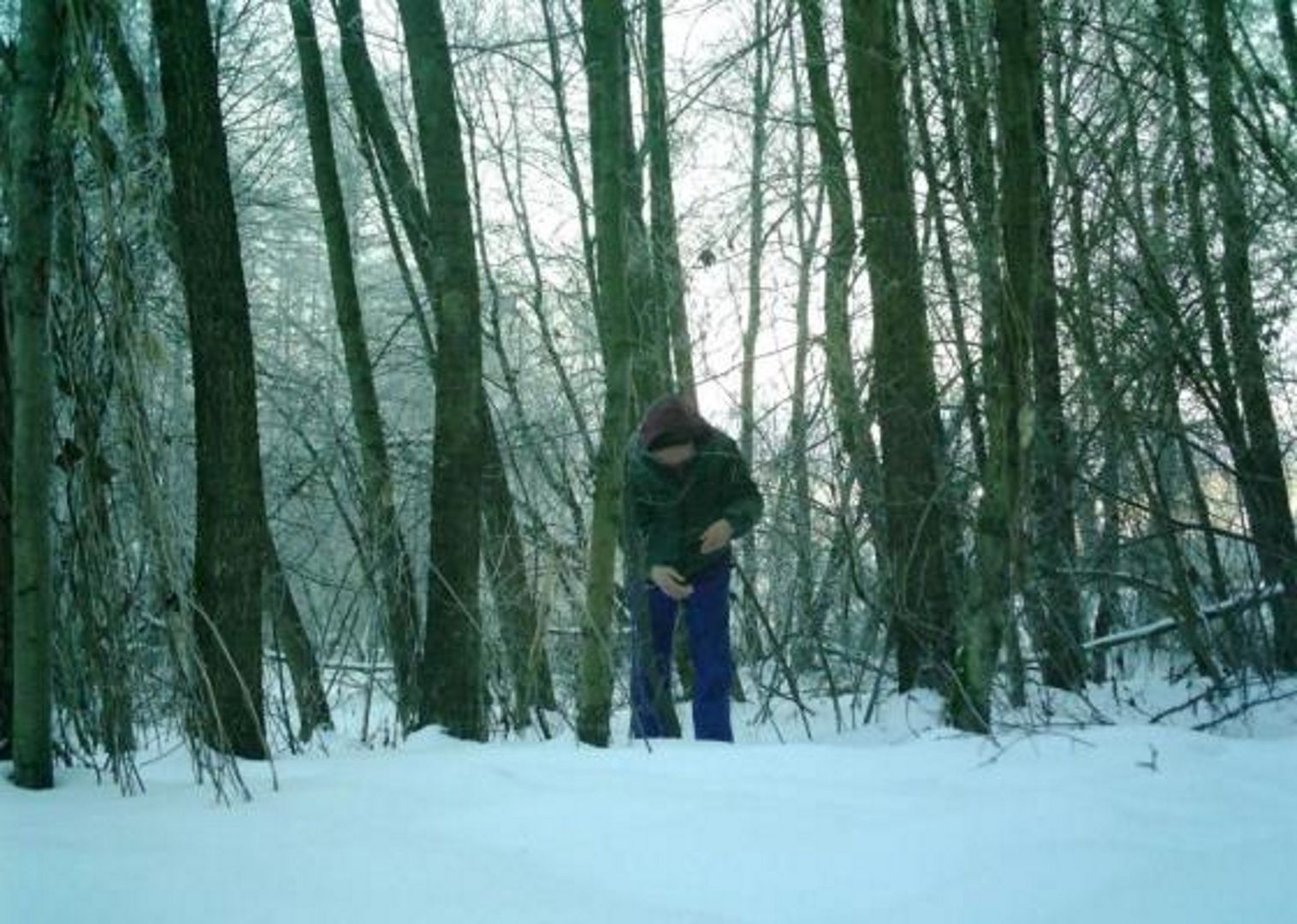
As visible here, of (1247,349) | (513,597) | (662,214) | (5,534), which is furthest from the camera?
(662,214)

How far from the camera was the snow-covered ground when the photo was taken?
64.4 inches

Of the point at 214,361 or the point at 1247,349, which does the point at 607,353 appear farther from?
the point at 1247,349

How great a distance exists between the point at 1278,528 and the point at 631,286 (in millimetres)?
4060

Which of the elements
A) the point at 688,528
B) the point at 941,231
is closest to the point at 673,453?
the point at 688,528

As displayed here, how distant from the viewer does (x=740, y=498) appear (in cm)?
457

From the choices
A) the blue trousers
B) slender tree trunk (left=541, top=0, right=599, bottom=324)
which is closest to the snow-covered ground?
the blue trousers

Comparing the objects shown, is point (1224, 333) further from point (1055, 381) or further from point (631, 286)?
point (631, 286)

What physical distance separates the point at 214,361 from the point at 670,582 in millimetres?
2062

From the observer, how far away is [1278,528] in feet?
17.5

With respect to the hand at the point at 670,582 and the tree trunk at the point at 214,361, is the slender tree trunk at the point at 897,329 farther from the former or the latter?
the tree trunk at the point at 214,361

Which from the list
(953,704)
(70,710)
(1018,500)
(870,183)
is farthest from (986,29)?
(70,710)

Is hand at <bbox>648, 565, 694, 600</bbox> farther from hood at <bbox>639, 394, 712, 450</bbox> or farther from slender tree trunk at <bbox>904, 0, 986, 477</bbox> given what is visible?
slender tree trunk at <bbox>904, 0, 986, 477</bbox>

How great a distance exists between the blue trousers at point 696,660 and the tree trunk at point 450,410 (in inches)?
25.5

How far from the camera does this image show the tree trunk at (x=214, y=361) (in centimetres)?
308
